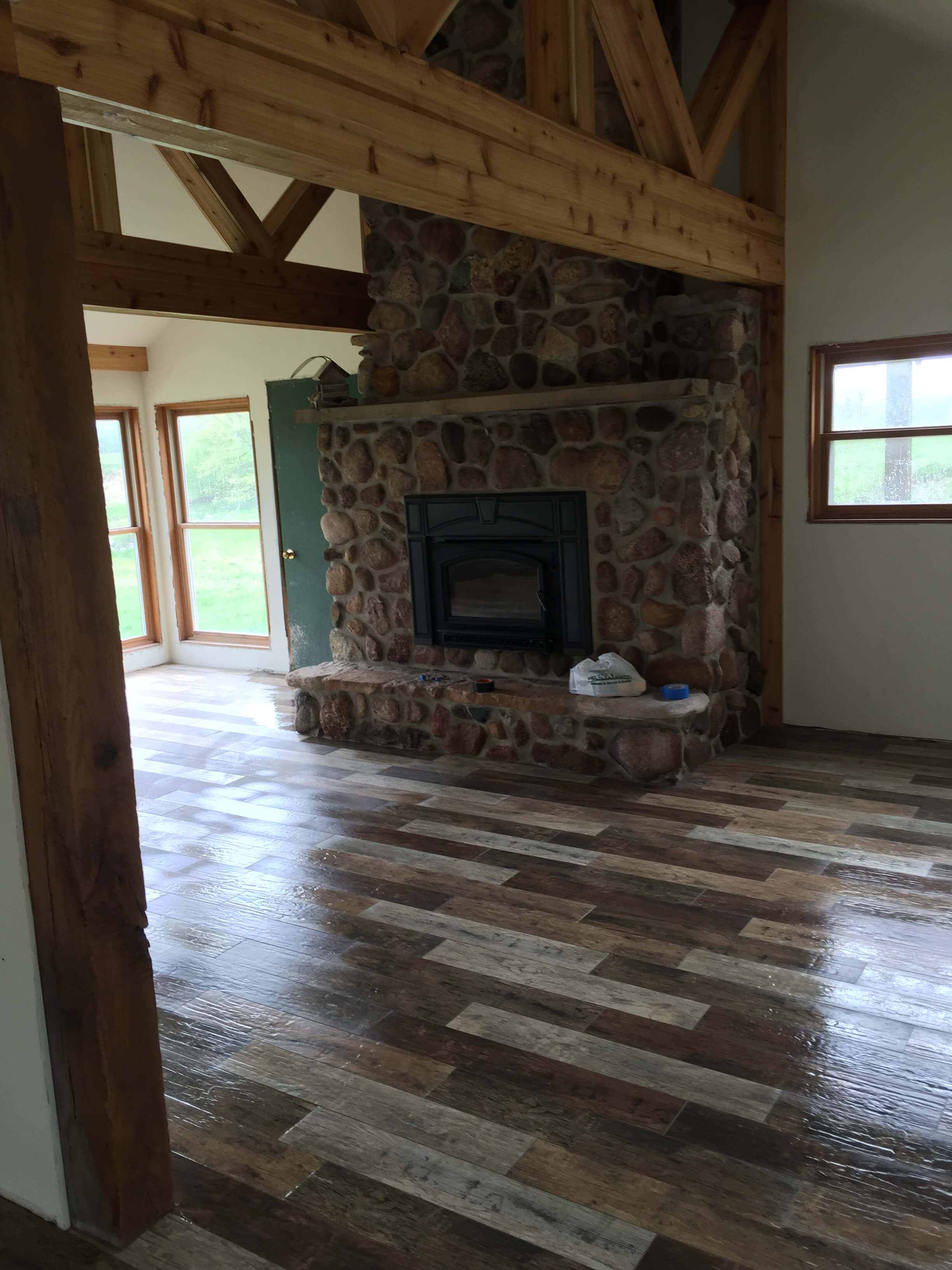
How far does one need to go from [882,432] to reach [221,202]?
3509mm

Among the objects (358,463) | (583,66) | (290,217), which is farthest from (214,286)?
(583,66)

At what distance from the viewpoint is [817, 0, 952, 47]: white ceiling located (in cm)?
428

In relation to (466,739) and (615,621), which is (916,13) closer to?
(615,621)

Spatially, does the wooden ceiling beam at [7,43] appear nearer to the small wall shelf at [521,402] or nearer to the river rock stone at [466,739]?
the small wall shelf at [521,402]

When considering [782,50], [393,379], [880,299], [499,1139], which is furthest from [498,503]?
[499,1139]

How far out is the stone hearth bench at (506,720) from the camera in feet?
16.0

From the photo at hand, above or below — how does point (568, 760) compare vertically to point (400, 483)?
below

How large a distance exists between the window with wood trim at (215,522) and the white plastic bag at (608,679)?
3.38 meters

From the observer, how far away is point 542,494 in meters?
5.24

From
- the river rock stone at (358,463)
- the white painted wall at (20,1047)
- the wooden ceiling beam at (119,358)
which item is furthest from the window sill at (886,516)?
the wooden ceiling beam at (119,358)

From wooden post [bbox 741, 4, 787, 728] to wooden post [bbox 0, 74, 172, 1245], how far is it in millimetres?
4157

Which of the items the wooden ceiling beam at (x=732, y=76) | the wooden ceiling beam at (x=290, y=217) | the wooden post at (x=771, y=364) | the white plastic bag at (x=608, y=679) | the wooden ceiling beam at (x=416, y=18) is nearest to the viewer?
the wooden ceiling beam at (x=416, y=18)

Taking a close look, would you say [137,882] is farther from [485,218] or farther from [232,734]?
[232,734]

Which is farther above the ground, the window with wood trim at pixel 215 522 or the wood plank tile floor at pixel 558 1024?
the window with wood trim at pixel 215 522
